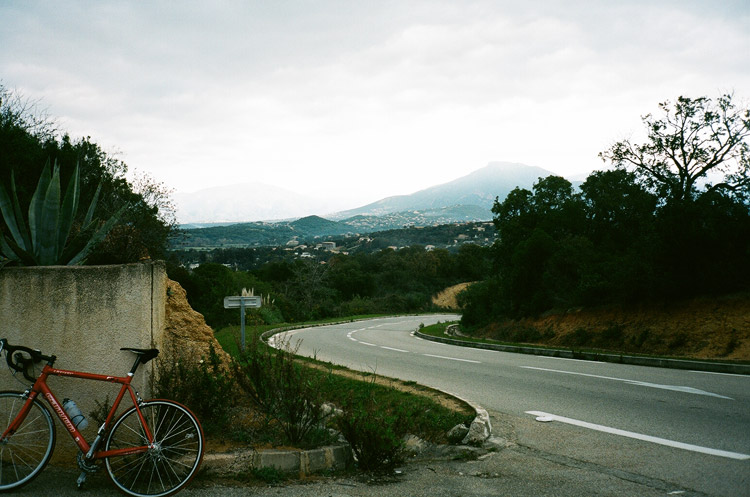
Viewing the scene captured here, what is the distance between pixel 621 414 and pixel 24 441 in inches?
283

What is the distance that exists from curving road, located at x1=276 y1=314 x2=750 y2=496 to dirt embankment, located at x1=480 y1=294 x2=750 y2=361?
391 centimetres

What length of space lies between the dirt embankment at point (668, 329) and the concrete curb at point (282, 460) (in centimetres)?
1305

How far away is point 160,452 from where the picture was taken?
4.35 metres

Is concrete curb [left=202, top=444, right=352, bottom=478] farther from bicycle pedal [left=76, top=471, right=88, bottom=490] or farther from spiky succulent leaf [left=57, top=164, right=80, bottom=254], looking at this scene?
spiky succulent leaf [left=57, top=164, right=80, bottom=254]

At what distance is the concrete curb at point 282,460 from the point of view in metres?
4.70

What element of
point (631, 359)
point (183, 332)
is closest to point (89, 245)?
point (183, 332)

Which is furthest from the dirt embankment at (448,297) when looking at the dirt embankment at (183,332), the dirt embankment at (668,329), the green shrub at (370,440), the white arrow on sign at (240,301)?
the green shrub at (370,440)

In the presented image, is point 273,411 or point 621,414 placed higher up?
point 273,411

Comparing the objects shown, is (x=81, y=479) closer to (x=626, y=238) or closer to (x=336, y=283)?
(x=626, y=238)

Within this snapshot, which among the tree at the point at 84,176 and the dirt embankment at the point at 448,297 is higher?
the tree at the point at 84,176

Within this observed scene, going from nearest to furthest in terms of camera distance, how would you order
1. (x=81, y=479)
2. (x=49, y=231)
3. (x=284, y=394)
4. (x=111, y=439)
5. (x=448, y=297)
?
1. (x=81, y=479)
2. (x=111, y=439)
3. (x=284, y=394)
4. (x=49, y=231)
5. (x=448, y=297)

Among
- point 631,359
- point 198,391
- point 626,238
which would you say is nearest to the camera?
point 198,391

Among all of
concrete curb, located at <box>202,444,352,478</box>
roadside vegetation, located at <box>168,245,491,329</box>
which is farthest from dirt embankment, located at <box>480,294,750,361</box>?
concrete curb, located at <box>202,444,352,478</box>

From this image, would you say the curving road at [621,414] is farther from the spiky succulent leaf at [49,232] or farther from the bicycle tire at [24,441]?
the spiky succulent leaf at [49,232]
